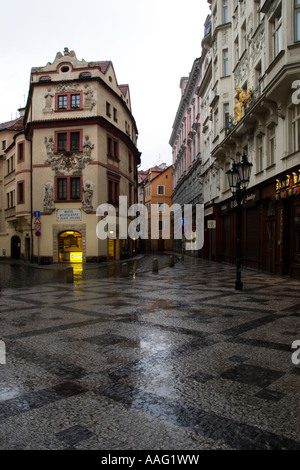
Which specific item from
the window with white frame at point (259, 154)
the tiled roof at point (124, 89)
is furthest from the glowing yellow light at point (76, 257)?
the tiled roof at point (124, 89)

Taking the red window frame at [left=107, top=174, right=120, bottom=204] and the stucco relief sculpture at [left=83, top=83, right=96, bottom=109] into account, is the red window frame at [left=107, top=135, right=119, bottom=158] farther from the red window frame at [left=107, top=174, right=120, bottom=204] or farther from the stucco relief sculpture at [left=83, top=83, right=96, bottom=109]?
the stucco relief sculpture at [left=83, top=83, right=96, bottom=109]

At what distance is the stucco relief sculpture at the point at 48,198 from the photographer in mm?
31016

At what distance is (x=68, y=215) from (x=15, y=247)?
12676 millimetres

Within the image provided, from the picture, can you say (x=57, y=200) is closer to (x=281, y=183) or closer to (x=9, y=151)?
(x=9, y=151)

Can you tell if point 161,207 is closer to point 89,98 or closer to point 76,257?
point 89,98

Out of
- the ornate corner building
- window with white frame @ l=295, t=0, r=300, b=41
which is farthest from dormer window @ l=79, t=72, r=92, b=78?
window with white frame @ l=295, t=0, r=300, b=41

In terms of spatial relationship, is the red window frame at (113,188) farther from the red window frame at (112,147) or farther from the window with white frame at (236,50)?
the window with white frame at (236,50)

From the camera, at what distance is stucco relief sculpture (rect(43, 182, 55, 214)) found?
102 ft

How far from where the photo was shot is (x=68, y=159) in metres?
30.9

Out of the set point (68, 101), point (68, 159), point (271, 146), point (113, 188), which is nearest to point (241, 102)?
point (271, 146)

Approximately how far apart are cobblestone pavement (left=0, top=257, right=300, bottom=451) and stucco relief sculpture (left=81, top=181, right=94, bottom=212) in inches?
829

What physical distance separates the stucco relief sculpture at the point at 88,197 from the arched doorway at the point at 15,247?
43.0 feet
